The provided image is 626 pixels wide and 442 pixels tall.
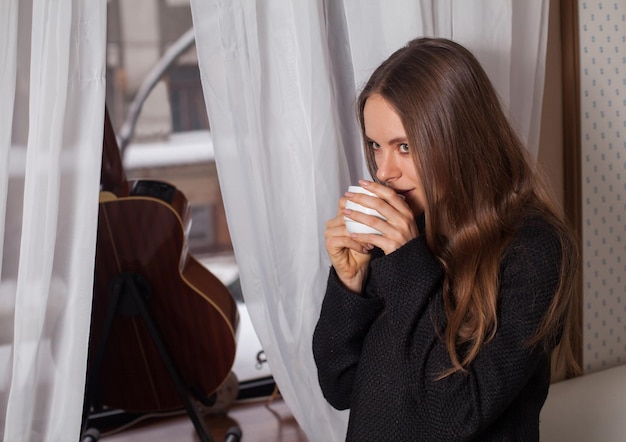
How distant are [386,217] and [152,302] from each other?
3.18ft

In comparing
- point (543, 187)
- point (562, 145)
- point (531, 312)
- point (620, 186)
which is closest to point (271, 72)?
point (543, 187)

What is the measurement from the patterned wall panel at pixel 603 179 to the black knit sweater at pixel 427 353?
71 centimetres

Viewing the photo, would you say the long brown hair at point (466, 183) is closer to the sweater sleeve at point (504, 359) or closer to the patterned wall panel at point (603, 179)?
the sweater sleeve at point (504, 359)

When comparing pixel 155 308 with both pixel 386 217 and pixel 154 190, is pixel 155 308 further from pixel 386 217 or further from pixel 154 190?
pixel 386 217

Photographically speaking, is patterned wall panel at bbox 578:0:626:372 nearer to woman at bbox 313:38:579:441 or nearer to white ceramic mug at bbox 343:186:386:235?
woman at bbox 313:38:579:441

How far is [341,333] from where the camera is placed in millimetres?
1259

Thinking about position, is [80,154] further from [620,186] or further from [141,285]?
[620,186]

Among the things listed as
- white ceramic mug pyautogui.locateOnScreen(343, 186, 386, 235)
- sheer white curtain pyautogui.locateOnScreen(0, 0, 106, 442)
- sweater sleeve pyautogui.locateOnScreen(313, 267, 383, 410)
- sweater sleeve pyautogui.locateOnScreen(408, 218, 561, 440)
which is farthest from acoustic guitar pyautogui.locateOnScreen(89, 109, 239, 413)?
sweater sleeve pyautogui.locateOnScreen(408, 218, 561, 440)

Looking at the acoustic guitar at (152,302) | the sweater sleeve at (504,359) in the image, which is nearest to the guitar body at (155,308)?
the acoustic guitar at (152,302)

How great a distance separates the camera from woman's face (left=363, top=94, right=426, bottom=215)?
1168 millimetres

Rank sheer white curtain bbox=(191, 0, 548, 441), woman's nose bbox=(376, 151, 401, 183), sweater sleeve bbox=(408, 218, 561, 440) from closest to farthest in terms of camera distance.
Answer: sweater sleeve bbox=(408, 218, 561, 440) → woman's nose bbox=(376, 151, 401, 183) → sheer white curtain bbox=(191, 0, 548, 441)

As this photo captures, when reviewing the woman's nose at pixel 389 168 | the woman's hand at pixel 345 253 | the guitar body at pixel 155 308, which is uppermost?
the woman's nose at pixel 389 168

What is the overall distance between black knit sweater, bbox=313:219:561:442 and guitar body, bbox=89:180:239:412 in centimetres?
68

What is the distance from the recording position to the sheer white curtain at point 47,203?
47.3 inches
